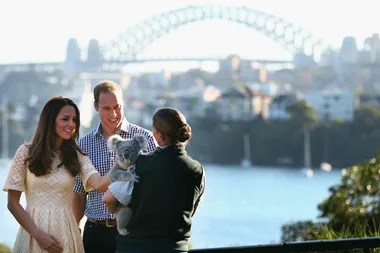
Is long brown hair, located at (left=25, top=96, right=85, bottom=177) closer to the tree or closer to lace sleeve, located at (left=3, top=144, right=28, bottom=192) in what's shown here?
lace sleeve, located at (left=3, top=144, right=28, bottom=192)

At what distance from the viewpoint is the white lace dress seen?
2.49 meters

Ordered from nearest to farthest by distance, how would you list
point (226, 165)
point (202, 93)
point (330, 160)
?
point (330, 160), point (226, 165), point (202, 93)

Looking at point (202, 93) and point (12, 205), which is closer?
point (12, 205)

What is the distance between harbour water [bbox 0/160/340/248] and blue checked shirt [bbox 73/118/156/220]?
1643 cm

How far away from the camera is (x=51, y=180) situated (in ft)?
8.27

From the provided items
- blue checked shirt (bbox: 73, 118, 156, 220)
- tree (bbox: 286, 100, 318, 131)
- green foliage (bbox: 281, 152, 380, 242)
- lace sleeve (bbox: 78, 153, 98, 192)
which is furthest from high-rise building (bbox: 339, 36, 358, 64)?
lace sleeve (bbox: 78, 153, 98, 192)

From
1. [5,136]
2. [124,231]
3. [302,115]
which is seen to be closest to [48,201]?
[124,231]

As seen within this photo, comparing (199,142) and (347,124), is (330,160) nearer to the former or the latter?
(347,124)

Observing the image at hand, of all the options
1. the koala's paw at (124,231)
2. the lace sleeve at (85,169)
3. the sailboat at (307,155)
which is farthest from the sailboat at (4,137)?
Answer: the koala's paw at (124,231)

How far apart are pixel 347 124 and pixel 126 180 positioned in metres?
52.0

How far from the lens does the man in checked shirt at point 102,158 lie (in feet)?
8.87

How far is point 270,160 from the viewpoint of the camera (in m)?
55.6

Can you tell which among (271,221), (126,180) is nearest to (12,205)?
(126,180)

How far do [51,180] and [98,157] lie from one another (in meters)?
0.30
